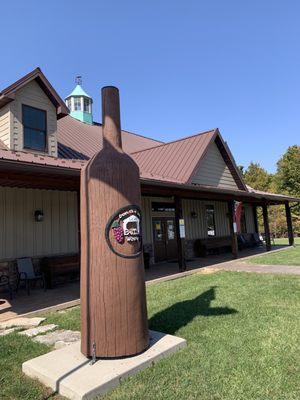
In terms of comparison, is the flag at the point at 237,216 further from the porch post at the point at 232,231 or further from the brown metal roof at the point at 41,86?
the brown metal roof at the point at 41,86

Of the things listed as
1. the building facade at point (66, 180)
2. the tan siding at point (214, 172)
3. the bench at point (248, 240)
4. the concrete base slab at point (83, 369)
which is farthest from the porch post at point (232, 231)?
the concrete base slab at point (83, 369)

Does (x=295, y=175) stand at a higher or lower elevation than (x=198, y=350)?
higher

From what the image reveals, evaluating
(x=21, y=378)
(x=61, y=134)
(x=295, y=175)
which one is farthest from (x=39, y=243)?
(x=295, y=175)

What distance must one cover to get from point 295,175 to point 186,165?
2908cm

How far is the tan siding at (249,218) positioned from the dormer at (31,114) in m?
14.6

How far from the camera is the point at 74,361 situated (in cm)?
419

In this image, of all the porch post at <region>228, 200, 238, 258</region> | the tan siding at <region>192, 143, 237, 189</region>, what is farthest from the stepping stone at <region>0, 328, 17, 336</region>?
the tan siding at <region>192, 143, 237, 189</region>

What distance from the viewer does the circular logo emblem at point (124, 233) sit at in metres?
4.38

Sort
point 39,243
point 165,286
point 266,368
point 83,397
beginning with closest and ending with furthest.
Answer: point 83,397, point 266,368, point 165,286, point 39,243

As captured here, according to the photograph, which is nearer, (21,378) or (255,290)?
(21,378)

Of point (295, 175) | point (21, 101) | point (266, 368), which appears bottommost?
point (266, 368)

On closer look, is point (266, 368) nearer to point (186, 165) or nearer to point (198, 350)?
point (198, 350)

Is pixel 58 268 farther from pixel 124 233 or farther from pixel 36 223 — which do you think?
pixel 124 233

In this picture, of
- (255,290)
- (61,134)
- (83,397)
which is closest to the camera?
(83,397)
